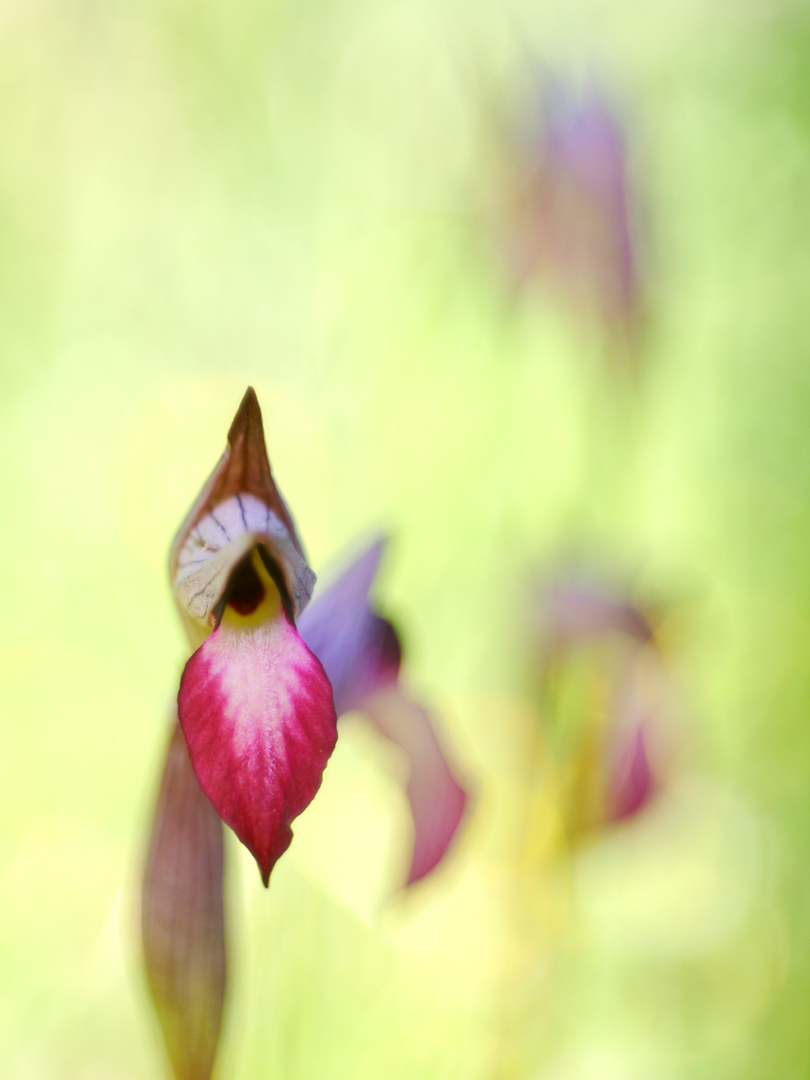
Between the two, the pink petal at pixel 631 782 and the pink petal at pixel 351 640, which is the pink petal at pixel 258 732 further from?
the pink petal at pixel 631 782

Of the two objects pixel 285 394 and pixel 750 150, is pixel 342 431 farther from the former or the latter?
pixel 750 150

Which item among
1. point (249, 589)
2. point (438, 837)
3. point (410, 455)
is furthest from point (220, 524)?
point (410, 455)

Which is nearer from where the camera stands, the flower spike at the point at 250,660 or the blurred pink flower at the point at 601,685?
the flower spike at the point at 250,660

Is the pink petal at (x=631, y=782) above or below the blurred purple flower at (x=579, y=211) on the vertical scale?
below

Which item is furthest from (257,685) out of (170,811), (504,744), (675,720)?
(504,744)

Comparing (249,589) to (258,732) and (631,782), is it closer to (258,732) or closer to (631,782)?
(258,732)

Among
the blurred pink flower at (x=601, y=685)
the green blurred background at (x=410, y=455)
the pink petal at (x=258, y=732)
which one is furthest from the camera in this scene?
the green blurred background at (x=410, y=455)

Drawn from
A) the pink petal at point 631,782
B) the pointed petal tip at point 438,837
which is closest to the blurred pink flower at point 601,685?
the pink petal at point 631,782
